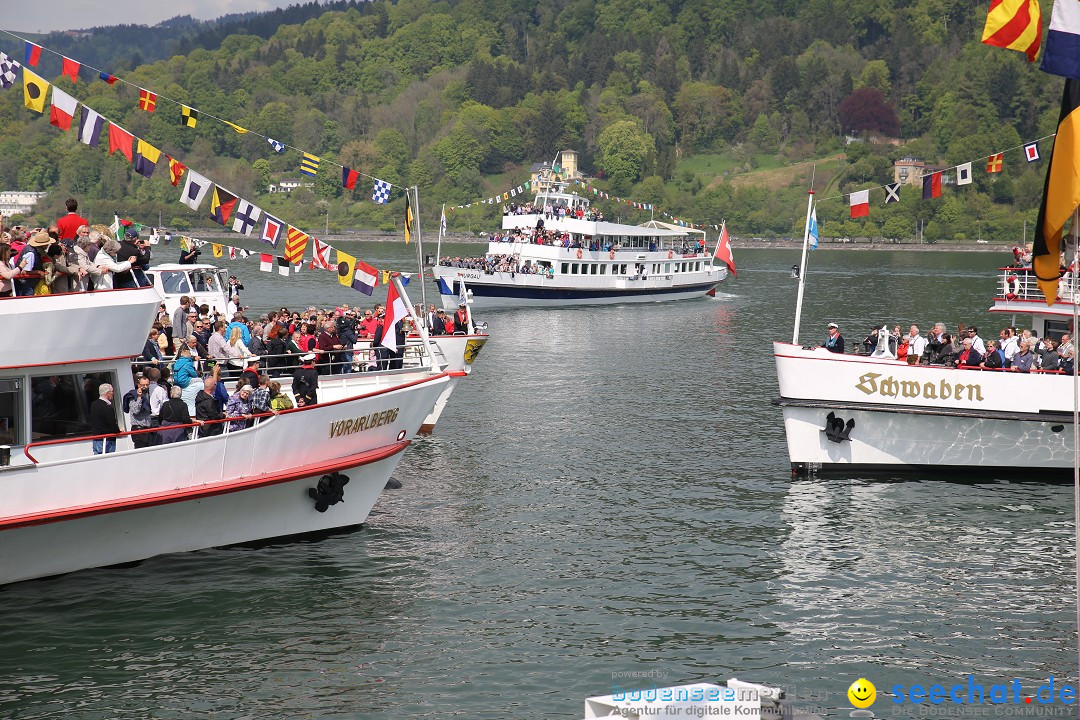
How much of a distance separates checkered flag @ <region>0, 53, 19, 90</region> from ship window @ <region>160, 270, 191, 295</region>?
8.30 metres

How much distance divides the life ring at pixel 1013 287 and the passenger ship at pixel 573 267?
40.1 meters

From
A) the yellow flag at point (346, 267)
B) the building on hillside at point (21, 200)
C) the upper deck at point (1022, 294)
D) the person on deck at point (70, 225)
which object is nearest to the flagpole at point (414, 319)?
the yellow flag at point (346, 267)

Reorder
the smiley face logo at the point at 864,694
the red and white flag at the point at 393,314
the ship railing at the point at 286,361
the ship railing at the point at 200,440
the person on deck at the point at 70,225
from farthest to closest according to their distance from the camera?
the red and white flag at the point at 393,314, the ship railing at the point at 286,361, the person on deck at the point at 70,225, the ship railing at the point at 200,440, the smiley face logo at the point at 864,694

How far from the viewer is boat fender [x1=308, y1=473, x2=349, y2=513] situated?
19.6 metres

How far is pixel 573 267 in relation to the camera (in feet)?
246

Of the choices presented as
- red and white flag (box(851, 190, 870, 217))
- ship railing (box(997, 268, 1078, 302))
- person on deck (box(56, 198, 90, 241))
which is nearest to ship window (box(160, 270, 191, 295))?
person on deck (box(56, 198, 90, 241))

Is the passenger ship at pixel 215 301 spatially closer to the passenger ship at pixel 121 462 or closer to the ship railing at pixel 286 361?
the ship railing at pixel 286 361

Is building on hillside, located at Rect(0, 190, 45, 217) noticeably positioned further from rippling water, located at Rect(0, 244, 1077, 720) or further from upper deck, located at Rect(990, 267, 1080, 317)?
upper deck, located at Rect(990, 267, 1080, 317)

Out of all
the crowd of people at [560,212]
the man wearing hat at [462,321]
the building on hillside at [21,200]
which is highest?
the building on hillside at [21,200]

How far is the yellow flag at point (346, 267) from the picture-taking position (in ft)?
89.9

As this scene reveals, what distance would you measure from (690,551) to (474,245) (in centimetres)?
15383

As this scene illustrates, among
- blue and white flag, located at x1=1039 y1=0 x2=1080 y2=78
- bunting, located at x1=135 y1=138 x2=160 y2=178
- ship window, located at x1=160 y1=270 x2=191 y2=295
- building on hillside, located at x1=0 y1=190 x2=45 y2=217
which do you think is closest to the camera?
blue and white flag, located at x1=1039 y1=0 x2=1080 y2=78

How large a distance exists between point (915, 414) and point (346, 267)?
13.3 m

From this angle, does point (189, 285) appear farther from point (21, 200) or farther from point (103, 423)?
point (21, 200)
